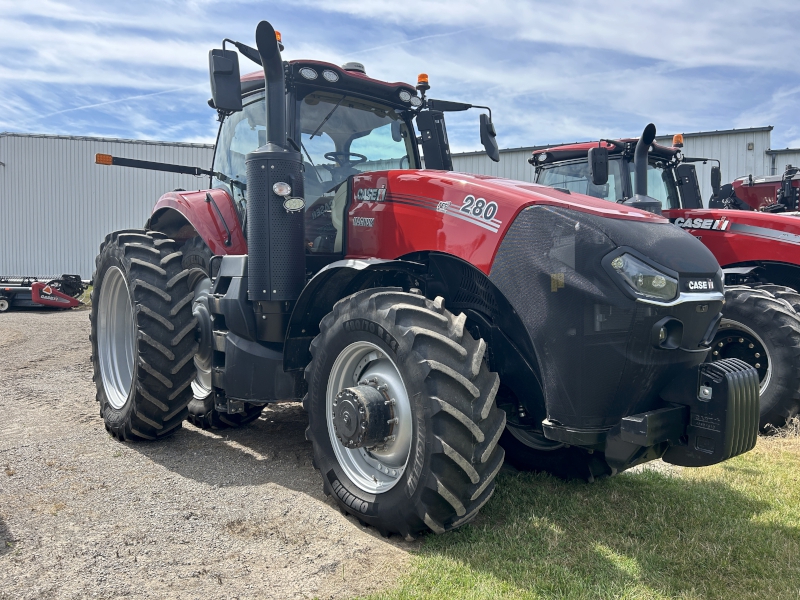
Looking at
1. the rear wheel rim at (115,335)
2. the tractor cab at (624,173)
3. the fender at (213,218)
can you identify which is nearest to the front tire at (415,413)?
the fender at (213,218)

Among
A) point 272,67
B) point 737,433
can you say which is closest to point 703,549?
point 737,433

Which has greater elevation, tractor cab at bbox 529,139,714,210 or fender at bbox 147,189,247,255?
tractor cab at bbox 529,139,714,210

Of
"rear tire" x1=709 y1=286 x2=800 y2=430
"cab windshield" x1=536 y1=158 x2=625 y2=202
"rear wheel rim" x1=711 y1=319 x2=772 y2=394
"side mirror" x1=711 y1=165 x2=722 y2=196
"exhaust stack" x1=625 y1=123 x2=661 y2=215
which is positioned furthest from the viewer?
"side mirror" x1=711 y1=165 x2=722 y2=196

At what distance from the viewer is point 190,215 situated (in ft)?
16.3

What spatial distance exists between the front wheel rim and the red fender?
13478 millimetres

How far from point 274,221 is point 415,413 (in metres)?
1.58

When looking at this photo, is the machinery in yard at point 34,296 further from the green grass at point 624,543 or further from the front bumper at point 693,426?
the front bumper at point 693,426

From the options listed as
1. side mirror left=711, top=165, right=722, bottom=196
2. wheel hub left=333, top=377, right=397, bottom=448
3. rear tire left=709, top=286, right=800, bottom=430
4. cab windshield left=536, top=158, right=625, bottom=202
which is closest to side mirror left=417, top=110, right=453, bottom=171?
wheel hub left=333, top=377, right=397, bottom=448

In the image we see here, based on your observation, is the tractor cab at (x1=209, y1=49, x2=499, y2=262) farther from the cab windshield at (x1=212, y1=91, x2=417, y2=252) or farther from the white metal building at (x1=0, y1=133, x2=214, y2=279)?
the white metal building at (x1=0, y1=133, x2=214, y2=279)

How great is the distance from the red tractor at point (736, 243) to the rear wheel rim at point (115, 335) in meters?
4.16

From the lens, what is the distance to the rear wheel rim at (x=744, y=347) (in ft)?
17.8

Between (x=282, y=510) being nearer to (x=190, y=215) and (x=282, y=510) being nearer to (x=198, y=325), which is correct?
(x=198, y=325)

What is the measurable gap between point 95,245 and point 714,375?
22.5m

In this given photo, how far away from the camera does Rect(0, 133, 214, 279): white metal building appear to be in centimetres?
2178
